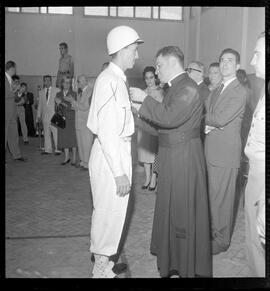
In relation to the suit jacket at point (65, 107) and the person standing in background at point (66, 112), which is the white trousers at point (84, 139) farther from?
the suit jacket at point (65, 107)

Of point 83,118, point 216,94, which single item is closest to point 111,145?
point 216,94

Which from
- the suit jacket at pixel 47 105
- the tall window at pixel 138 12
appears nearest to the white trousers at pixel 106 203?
the suit jacket at pixel 47 105

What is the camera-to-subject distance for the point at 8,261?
3.69m

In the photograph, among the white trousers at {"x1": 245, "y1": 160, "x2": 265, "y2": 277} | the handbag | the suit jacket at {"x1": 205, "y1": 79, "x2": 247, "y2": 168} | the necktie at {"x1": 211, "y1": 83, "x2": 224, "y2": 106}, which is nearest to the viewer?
the white trousers at {"x1": 245, "y1": 160, "x2": 265, "y2": 277}

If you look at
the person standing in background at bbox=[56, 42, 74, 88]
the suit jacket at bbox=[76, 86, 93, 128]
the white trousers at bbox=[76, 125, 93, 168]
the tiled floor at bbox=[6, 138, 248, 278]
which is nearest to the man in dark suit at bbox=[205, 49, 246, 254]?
the tiled floor at bbox=[6, 138, 248, 278]

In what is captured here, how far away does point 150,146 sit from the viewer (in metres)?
6.48

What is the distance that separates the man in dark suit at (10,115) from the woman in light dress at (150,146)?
9.42 ft

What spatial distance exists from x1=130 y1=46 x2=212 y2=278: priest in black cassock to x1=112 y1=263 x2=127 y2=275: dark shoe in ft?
1.36

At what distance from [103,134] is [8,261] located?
5.67 feet

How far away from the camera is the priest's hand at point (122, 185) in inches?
119

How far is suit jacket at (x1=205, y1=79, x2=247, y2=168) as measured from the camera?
3787 millimetres

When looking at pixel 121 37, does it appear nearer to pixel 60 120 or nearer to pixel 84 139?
pixel 84 139

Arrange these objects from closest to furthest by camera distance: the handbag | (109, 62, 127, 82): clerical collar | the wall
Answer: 1. (109, 62, 127, 82): clerical collar
2. the handbag
3. the wall

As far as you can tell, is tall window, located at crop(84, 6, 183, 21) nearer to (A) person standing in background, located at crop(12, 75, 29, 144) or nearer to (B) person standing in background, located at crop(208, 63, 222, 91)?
(A) person standing in background, located at crop(12, 75, 29, 144)
